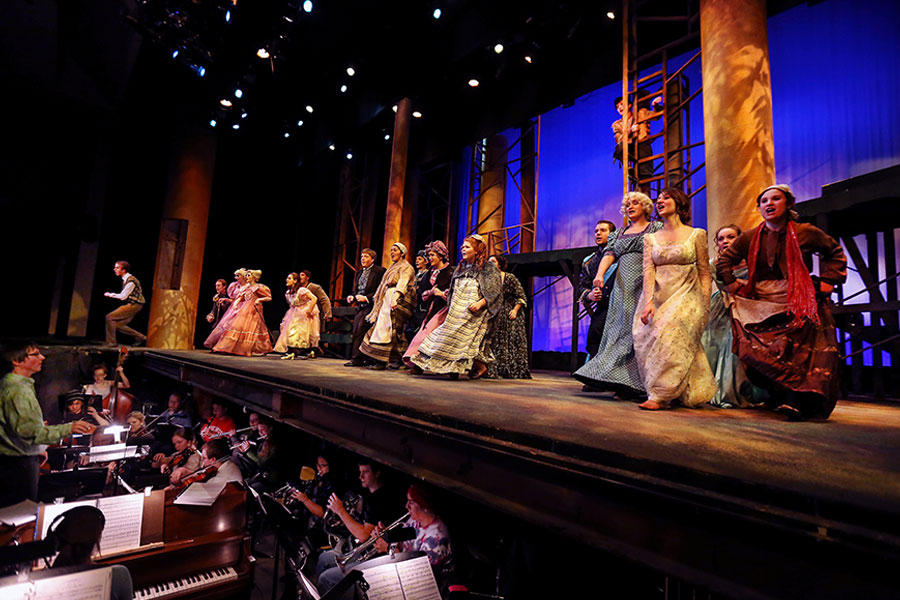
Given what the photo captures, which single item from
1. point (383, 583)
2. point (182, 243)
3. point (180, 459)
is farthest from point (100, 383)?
point (383, 583)

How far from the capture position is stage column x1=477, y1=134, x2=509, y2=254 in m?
11.3

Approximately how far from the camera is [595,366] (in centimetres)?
323

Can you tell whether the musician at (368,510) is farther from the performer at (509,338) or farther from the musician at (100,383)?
the musician at (100,383)

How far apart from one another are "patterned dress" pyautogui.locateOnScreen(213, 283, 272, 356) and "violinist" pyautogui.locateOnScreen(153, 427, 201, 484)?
5.45 feet

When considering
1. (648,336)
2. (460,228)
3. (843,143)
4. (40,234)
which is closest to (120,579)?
(648,336)

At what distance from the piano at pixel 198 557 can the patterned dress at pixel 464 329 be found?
2423mm

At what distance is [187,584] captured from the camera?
4.11m

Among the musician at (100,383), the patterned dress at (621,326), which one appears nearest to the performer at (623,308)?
the patterned dress at (621,326)

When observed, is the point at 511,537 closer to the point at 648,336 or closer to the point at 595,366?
the point at 595,366

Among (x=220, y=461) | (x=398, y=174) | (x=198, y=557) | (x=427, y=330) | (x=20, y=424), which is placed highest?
(x=398, y=174)

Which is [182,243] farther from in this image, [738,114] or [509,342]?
[738,114]

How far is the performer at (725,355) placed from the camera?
3.13 meters

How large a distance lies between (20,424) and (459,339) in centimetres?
440

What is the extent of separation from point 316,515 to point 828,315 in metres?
4.68
